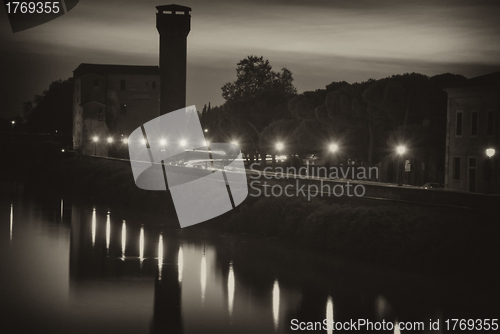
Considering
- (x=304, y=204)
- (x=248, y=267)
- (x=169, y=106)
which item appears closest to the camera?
(x=248, y=267)

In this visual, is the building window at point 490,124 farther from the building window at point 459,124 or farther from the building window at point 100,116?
the building window at point 100,116

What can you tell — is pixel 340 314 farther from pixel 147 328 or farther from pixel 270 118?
pixel 270 118

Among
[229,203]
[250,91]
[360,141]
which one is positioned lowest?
[229,203]

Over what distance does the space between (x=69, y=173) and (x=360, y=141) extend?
82.0ft

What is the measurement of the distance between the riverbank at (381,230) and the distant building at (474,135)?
6.64 m

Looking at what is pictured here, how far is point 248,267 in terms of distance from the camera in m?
23.8

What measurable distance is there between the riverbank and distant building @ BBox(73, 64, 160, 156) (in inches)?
1226

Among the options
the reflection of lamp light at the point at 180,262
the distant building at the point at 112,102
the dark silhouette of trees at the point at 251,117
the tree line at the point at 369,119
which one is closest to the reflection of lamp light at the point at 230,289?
the reflection of lamp light at the point at 180,262

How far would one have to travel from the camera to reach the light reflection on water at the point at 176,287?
1786 centimetres

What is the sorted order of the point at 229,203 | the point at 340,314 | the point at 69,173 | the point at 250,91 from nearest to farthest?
the point at 340,314 < the point at 229,203 < the point at 69,173 < the point at 250,91

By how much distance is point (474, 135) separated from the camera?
2930 centimetres

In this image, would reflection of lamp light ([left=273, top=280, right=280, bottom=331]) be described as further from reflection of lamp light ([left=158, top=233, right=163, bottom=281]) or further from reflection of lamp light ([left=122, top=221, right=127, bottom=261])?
reflection of lamp light ([left=122, top=221, right=127, bottom=261])

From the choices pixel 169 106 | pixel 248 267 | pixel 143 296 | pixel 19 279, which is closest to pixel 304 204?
pixel 248 267

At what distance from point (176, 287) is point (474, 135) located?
1549 centimetres
